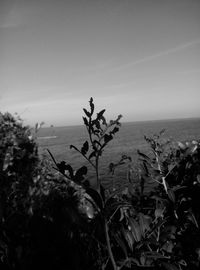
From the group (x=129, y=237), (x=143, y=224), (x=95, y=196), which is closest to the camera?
(x=95, y=196)

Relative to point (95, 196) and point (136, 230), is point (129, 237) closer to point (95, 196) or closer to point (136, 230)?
point (136, 230)

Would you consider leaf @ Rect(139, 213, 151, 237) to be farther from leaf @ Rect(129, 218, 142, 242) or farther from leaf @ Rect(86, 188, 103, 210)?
leaf @ Rect(86, 188, 103, 210)

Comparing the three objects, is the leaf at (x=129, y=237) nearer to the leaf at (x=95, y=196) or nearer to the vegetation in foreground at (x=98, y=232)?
the vegetation in foreground at (x=98, y=232)

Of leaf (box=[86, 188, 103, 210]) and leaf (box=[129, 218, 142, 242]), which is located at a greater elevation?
leaf (box=[86, 188, 103, 210])

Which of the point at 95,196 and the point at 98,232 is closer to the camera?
the point at 95,196

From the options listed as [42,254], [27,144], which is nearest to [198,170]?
[42,254]

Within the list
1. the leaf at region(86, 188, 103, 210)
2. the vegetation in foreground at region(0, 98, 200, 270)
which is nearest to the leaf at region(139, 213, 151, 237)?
the vegetation in foreground at region(0, 98, 200, 270)

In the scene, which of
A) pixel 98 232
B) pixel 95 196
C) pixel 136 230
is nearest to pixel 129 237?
pixel 136 230

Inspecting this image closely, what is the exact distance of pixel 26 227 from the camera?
1787 mm

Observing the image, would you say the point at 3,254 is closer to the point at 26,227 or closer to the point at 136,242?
the point at 26,227

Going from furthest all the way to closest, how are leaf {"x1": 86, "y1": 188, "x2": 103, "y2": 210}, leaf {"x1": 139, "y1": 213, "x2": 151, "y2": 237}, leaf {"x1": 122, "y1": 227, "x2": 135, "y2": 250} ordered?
leaf {"x1": 139, "y1": 213, "x2": 151, "y2": 237}, leaf {"x1": 122, "y1": 227, "x2": 135, "y2": 250}, leaf {"x1": 86, "y1": 188, "x2": 103, "y2": 210}

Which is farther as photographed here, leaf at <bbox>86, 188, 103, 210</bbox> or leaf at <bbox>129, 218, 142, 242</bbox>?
leaf at <bbox>129, 218, 142, 242</bbox>

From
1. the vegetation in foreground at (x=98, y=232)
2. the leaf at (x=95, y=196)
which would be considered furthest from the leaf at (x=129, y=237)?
the leaf at (x=95, y=196)

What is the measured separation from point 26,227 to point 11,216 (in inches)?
5.7
